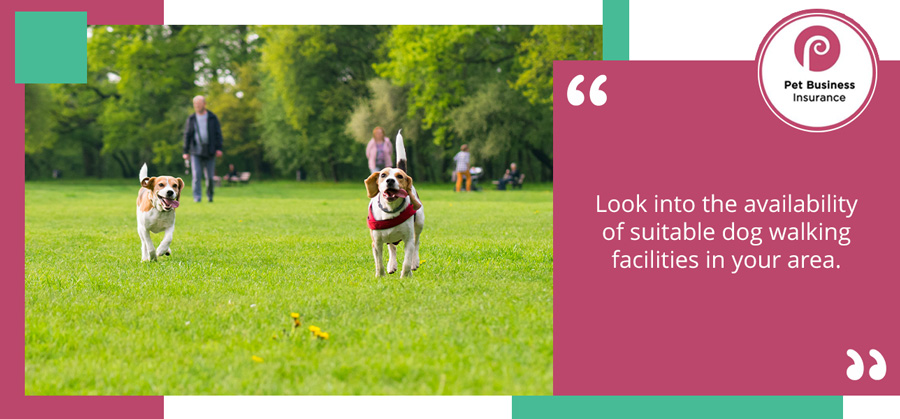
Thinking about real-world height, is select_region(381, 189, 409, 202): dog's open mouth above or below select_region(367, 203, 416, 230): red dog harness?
above

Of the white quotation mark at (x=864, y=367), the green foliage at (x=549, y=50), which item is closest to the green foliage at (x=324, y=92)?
the green foliage at (x=549, y=50)

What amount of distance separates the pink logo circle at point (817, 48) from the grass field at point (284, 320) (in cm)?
220

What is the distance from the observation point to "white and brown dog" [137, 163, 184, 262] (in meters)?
→ 7.73

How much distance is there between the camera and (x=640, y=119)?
4344 mm

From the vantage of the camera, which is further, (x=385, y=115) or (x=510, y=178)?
(x=385, y=115)

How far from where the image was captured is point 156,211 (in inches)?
308

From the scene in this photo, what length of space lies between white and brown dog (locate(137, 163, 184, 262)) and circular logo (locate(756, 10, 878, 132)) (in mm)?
5982

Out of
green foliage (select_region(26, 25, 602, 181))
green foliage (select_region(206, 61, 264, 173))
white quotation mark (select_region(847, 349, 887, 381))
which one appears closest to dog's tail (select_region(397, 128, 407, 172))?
white quotation mark (select_region(847, 349, 887, 381))

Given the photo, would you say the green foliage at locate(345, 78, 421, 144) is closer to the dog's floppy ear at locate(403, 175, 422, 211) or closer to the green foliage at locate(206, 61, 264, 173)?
the green foliage at locate(206, 61, 264, 173)

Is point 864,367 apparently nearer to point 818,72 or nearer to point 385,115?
point 818,72

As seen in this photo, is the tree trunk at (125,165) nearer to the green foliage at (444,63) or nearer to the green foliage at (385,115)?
the green foliage at (385,115)

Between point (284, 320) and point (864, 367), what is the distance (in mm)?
3510

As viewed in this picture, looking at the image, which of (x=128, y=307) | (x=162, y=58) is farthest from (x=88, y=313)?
(x=162, y=58)

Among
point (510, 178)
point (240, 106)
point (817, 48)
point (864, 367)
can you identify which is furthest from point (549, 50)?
point (240, 106)
